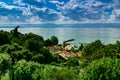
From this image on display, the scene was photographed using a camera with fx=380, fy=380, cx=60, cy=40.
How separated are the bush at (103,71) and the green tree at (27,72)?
6716 millimetres

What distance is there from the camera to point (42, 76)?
1660 inches

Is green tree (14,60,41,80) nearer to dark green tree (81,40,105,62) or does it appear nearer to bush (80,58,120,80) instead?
bush (80,58,120,80)

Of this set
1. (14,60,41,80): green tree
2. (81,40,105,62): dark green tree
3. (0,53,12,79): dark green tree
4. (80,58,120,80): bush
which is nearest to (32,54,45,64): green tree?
(81,40,105,62): dark green tree

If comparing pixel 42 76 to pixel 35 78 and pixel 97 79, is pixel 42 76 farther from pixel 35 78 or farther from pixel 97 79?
pixel 97 79

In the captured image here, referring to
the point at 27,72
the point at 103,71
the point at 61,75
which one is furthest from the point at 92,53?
the point at 103,71

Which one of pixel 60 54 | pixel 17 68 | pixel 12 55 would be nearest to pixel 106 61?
pixel 17 68

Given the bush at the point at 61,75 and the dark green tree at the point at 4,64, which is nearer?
the bush at the point at 61,75

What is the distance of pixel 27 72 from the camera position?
44.6 metres

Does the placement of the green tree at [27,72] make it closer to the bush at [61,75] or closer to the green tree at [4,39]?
the bush at [61,75]

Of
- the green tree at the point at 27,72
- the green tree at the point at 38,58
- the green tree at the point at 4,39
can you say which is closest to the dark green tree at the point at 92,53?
the green tree at the point at 27,72

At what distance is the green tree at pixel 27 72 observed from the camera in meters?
43.5

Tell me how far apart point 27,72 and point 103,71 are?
1051 cm

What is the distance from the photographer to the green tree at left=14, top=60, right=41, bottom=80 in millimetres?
43550

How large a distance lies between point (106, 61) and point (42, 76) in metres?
7.49
